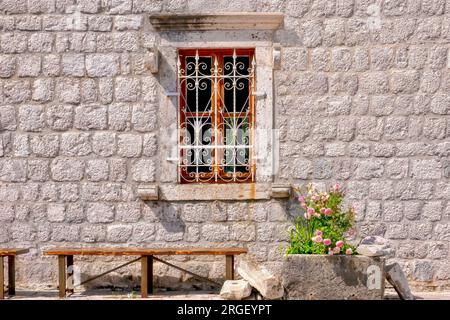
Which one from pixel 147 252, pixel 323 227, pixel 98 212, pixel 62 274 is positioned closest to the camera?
pixel 323 227

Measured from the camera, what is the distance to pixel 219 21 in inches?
275

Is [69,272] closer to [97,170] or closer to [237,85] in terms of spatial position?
[97,170]

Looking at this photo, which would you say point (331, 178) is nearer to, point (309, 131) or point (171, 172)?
point (309, 131)

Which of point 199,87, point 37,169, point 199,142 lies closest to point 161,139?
point 199,142

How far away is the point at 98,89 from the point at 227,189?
5.71ft

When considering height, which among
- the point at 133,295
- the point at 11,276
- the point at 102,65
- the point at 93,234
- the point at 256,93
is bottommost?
the point at 133,295

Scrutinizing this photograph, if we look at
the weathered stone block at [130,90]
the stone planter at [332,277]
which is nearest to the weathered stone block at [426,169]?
the stone planter at [332,277]

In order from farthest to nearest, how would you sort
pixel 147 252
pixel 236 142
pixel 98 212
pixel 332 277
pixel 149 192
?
pixel 236 142, pixel 98 212, pixel 149 192, pixel 147 252, pixel 332 277

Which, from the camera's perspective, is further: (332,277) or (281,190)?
(281,190)

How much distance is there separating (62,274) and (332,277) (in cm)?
270

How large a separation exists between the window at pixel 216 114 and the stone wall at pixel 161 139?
31 centimetres

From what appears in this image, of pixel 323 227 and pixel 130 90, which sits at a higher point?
pixel 130 90

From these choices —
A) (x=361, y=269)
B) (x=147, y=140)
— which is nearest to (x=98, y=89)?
(x=147, y=140)

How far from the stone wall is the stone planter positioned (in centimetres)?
110
